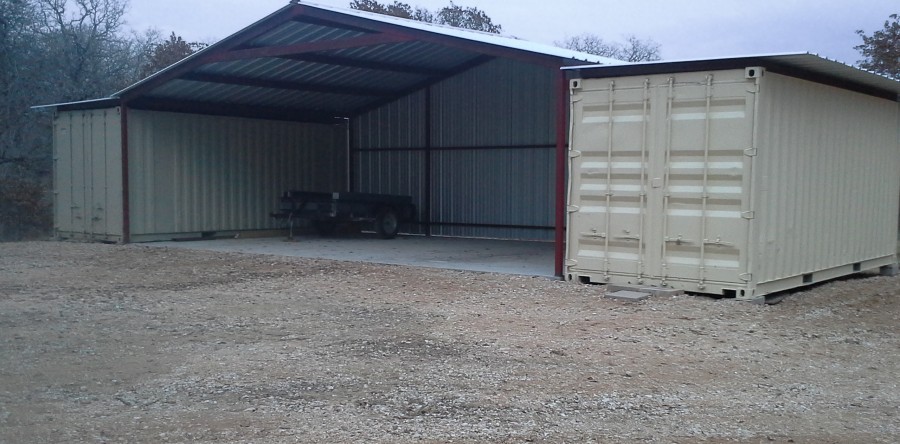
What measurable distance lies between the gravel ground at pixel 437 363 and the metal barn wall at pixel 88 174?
6.61 meters

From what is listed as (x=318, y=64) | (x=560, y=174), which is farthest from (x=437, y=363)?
(x=318, y=64)

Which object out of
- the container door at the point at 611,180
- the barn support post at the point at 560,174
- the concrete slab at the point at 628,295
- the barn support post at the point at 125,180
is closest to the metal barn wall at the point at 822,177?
the concrete slab at the point at 628,295

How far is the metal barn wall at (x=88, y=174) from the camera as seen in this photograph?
19734 mm

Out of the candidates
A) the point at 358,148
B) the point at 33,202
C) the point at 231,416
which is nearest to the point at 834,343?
the point at 231,416

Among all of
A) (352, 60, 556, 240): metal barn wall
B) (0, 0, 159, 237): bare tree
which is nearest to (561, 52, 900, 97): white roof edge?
(352, 60, 556, 240): metal barn wall

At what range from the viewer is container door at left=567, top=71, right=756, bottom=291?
36.7 ft

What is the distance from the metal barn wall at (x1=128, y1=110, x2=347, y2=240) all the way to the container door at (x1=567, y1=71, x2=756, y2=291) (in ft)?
36.7

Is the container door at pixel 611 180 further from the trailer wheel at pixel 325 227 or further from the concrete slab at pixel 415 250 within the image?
the trailer wheel at pixel 325 227

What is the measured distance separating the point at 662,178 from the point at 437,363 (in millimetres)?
5033

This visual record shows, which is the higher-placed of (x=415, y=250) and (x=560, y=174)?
(x=560, y=174)

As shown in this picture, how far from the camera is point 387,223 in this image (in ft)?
73.0

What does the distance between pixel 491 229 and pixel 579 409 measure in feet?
52.4

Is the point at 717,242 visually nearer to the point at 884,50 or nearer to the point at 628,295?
the point at 628,295

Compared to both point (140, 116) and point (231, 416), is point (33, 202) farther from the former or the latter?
point (231, 416)
